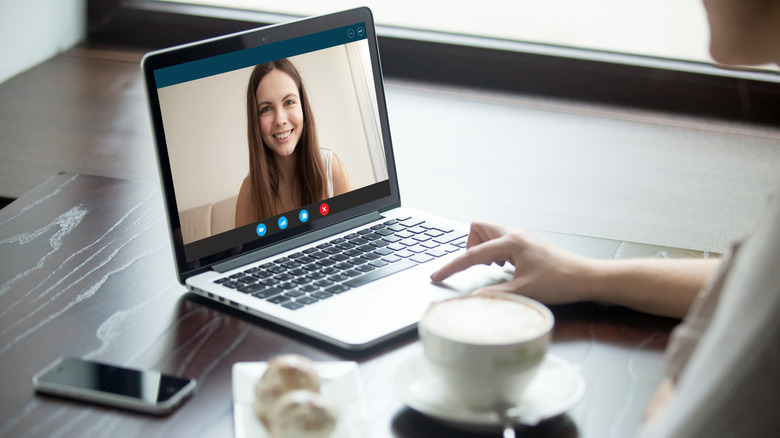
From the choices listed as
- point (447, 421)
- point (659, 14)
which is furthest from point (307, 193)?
point (659, 14)

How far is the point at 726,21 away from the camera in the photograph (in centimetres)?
81

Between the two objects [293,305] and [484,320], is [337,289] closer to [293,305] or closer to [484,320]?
[293,305]

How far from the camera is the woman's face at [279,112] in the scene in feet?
3.41

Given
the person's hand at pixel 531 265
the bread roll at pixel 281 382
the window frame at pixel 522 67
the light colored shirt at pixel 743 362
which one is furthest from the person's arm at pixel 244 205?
the window frame at pixel 522 67

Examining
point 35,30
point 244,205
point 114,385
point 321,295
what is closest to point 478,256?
point 321,295

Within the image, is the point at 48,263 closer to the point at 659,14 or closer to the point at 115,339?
the point at 115,339

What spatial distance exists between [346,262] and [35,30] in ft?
6.18

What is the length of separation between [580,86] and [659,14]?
310 mm

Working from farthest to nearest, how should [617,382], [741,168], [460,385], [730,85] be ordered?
[730,85] < [741,168] < [617,382] < [460,385]

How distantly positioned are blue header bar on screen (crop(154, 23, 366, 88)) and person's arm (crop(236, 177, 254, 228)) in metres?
0.13

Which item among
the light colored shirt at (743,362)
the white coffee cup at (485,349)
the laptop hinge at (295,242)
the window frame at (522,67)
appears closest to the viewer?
the light colored shirt at (743,362)

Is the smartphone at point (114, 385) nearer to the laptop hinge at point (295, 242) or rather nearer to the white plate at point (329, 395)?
the white plate at point (329, 395)

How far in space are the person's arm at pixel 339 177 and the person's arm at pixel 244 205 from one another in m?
0.12

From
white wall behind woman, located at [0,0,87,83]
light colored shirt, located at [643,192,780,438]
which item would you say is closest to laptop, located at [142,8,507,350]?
light colored shirt, located at [643,192,780,438]
